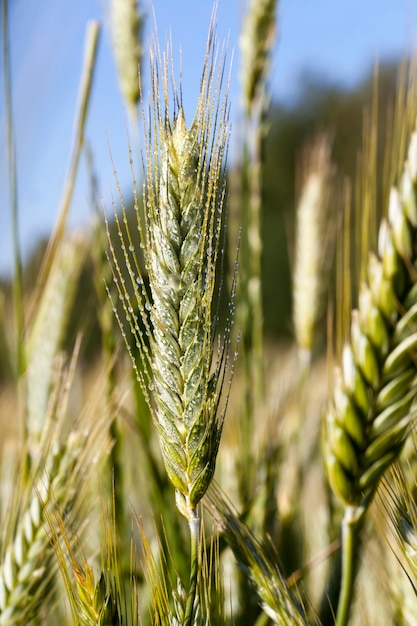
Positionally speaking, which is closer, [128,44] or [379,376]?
[379,376]

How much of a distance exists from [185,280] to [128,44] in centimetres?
60

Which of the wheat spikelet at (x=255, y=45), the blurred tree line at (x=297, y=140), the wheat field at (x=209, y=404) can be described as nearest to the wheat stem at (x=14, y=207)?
the wheat field at (x=209, y=404)

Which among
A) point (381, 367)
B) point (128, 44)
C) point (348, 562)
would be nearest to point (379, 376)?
point (381, 367)

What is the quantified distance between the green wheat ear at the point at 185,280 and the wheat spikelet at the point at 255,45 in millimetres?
628

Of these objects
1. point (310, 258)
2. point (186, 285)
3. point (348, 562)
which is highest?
point (186, 285)

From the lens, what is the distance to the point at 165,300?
1.59 ft

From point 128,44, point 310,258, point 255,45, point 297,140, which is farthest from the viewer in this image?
point 297,140

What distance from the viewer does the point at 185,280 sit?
1.58 feet

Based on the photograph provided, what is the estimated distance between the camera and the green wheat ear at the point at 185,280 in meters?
0.47

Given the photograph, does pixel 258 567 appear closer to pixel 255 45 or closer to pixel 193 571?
pixel 193 571

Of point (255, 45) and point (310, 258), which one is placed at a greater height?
point (255, 45)

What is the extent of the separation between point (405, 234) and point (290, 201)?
9.80 m

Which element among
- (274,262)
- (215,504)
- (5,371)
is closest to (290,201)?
(274,262)

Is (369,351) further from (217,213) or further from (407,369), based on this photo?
A: (217,213)
